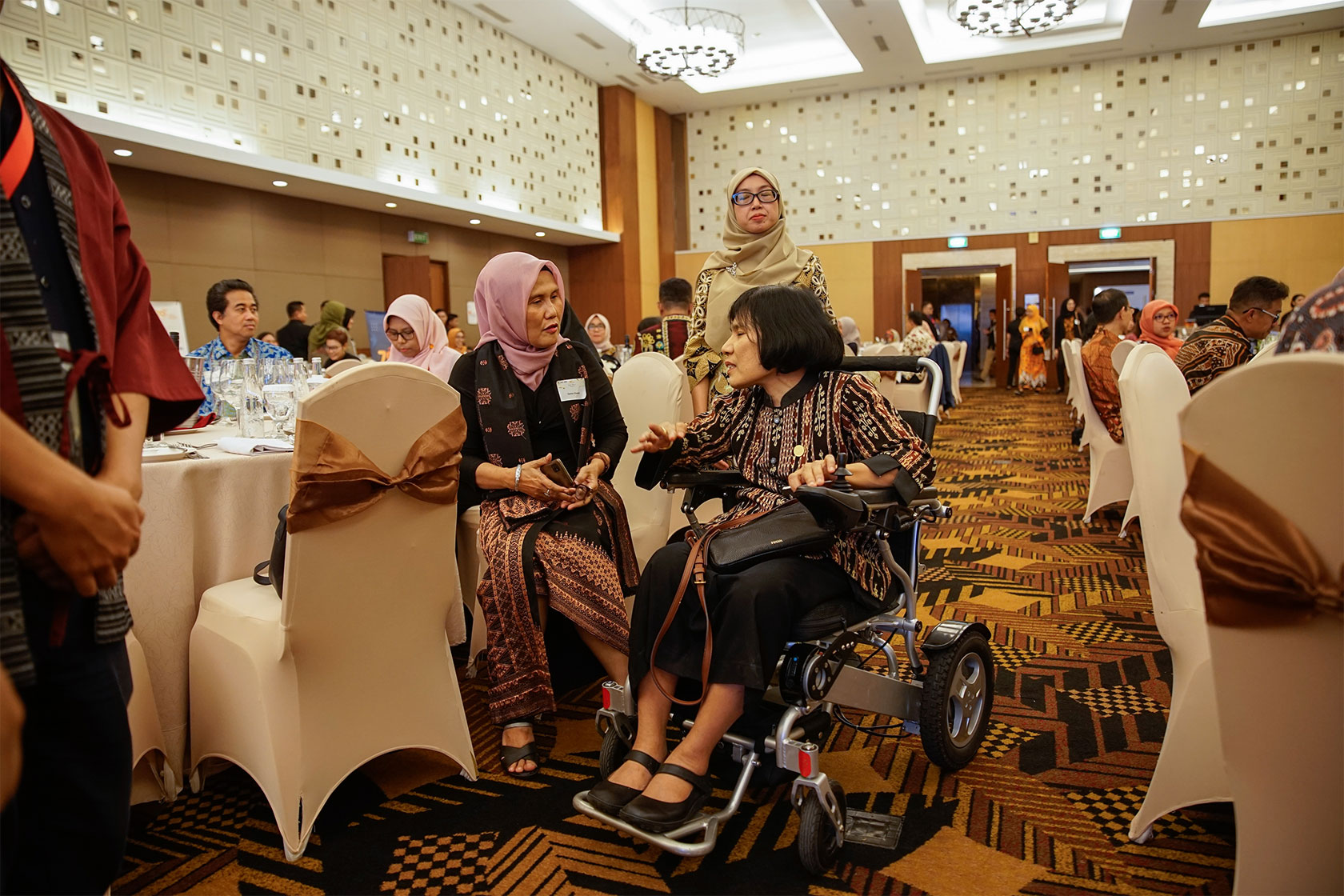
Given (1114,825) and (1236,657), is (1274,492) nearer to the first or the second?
(1236,657)

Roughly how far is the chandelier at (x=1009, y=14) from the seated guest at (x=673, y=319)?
7845 mm

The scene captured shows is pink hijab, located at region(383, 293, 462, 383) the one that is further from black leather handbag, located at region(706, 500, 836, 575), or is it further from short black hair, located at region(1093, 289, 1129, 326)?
short black hair, located at region(1093, 289, 1129, 326)

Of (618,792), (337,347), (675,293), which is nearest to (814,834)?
(618,792)

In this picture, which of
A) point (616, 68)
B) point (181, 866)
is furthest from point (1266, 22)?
point (181, 866)

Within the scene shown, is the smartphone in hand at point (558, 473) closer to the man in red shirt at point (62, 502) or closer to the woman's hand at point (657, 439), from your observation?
the woman's hand at point (657, 439)

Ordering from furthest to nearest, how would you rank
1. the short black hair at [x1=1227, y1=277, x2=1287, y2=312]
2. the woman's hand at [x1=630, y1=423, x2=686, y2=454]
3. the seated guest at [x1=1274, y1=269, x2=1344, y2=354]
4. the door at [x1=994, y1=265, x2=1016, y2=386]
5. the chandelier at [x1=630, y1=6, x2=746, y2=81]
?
the door at [x1=994, y1=265, x2=1016, y2=386], the chandelier at [x1=630, y1=6, x2=746, y2=81], the short black hair at [x1=1227, y1=277, x2=1287, y2=312], the woman's hand at [x1=630, y1=423, x2=686, y2=454], the seated guest at [x1=1274, y1=269, x2=1344, y2=354]

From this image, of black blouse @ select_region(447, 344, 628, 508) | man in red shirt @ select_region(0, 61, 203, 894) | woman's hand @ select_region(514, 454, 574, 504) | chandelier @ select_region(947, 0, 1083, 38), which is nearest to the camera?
man in red shirt @ select_region(0, 61, 203, 894)

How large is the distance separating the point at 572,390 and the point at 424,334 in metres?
1.96

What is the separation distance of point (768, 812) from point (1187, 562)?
3.32ft

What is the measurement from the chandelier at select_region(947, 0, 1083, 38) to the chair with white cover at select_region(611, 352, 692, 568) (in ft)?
33.2

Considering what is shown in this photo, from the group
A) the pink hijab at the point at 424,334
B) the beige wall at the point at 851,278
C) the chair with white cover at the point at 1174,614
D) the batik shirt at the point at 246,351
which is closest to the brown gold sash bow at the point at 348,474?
the chair with white cover at the point at 1174,614

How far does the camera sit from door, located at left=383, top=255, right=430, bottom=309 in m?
11.4

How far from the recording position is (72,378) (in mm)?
954

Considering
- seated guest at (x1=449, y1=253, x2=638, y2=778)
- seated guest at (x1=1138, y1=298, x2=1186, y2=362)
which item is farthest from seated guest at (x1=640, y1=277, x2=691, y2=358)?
seated guest at (x1=1138, y1=298, x2=1186, y2=362)
